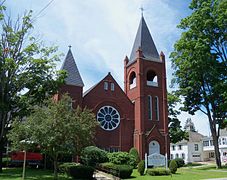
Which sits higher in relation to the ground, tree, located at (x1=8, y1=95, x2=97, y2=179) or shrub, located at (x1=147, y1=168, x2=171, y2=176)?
tree, located at (x1=8, y1=95, x2=97, y2=179)

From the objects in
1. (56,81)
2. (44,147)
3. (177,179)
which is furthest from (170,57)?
(44,147)

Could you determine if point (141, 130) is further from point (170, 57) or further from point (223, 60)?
point (223, 60)

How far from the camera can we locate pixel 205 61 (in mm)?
33469

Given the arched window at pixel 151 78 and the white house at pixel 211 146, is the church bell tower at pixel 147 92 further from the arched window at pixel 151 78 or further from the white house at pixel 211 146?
the white house at pixel 211 146

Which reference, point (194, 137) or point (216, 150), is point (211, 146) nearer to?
point (194, 137)

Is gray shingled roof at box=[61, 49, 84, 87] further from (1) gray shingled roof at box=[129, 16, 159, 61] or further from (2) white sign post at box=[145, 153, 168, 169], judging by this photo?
(2) white sign post at box=[145, 153, 168, 169]

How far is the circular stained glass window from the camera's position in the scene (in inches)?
1431

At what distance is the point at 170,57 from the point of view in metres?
39.4

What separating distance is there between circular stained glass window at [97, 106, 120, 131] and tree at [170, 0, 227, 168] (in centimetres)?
942

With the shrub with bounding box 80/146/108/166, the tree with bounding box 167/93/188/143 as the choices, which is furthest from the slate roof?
the shrub with bounding box 80/146/108/166

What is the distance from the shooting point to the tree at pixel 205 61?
32938 millimetres

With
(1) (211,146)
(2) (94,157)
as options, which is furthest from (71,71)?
(1) (211,146)

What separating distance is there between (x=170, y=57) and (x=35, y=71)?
19653 millimetres

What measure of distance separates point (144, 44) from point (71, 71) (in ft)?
41.8
